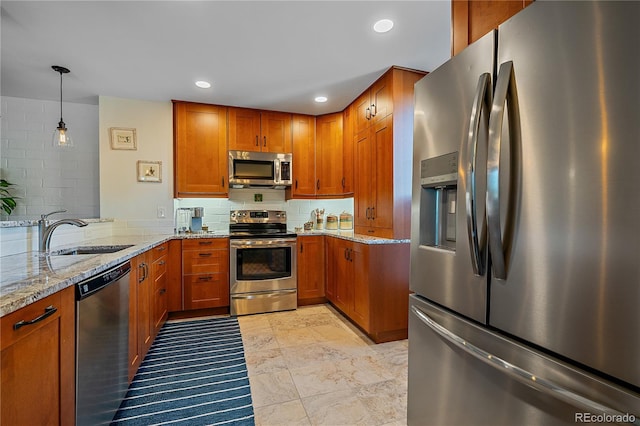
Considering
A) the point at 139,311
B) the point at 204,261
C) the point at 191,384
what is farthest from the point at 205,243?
the point at 191,384

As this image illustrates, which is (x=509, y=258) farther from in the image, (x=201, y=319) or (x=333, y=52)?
(x=201, y=319)

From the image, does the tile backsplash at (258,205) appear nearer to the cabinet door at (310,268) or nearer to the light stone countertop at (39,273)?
the cabinet door at (310,268)

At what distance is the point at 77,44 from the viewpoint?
89.1 inches

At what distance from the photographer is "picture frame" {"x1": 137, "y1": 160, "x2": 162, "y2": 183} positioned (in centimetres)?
339

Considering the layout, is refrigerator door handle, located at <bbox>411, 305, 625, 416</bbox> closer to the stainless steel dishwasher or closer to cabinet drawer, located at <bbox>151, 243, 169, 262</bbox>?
the stainless steel dishwasher

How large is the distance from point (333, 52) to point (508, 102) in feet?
6.12

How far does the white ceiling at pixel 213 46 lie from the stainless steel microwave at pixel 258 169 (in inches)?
27.8

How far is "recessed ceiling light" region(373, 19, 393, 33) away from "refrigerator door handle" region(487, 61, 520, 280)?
4.68 ft

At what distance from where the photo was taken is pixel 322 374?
209 cm

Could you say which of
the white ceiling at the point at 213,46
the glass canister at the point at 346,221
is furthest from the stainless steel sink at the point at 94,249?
the glass canister at the point at 346,221

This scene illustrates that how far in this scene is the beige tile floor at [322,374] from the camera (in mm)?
1677

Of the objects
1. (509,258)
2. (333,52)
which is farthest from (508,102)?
(333,52)

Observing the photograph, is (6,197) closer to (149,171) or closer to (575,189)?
(149,171)

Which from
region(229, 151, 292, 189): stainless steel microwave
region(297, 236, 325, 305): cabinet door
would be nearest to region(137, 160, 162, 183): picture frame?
region(229, 151, 292, 189): stainless steel microwave
